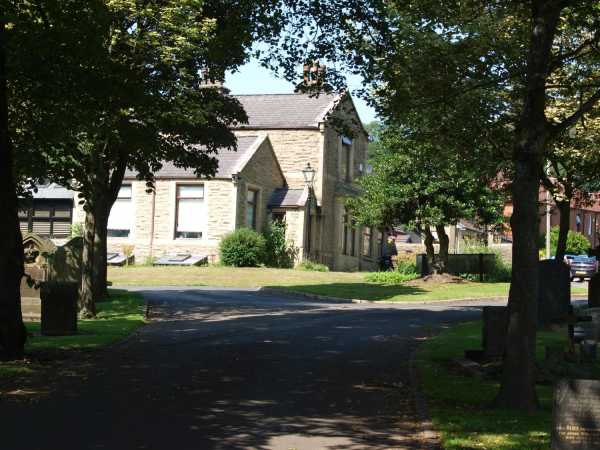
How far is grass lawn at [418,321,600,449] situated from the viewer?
267 inches

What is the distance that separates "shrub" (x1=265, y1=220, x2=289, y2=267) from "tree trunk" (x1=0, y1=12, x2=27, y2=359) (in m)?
25.8

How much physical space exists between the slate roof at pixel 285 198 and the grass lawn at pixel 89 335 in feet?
57.7

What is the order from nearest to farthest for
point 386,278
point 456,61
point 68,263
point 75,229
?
1. point 456,61
2. point 68,263
3. point 386,278
4. point 75,229

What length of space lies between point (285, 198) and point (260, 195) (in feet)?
5.45

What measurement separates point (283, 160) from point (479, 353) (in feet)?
97.3

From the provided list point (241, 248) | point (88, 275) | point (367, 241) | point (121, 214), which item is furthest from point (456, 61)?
point (367, 241)

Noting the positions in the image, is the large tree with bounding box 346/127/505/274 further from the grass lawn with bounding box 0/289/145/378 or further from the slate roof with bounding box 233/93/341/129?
the grass lawn with bounding box 0/289/145/378

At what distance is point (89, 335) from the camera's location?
48.1ft

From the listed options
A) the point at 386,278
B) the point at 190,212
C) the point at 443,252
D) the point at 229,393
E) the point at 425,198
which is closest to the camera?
the point at 229,393

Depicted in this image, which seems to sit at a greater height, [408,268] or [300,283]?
[408,268]

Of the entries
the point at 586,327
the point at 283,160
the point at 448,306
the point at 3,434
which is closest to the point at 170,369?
the point at 3,434

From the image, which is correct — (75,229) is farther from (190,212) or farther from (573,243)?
(573,243)

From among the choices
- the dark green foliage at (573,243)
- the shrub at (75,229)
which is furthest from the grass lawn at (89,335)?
the dark green foliage at (573,243)

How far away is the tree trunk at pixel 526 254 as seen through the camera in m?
8.23
